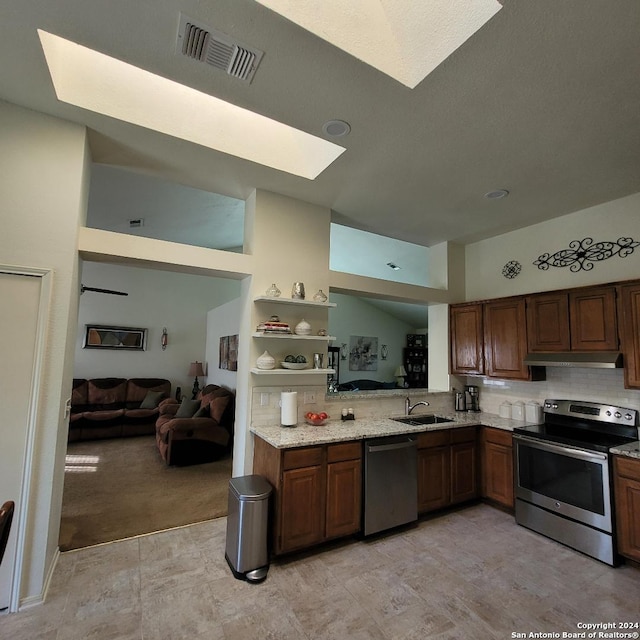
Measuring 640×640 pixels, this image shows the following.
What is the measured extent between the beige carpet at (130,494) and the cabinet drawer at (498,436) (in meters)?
2.65

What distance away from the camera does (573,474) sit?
2781mm

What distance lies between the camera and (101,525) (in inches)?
118

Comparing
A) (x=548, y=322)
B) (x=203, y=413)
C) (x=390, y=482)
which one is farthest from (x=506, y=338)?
(x=203, y=413)

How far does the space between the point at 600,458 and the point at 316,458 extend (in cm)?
210

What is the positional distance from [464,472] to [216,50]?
377 centimetres

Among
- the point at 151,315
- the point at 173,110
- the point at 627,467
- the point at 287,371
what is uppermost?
the point at 173,110

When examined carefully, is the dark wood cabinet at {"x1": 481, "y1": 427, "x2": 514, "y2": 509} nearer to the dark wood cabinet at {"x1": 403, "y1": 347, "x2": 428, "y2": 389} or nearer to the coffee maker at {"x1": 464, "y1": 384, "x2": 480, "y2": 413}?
the coffee maker at {"x1": 464, "y1": 384, "x2": 480, "y2": 413}

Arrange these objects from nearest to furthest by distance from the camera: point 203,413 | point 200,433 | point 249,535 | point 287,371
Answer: point 249,535 → point 287,371 → point 200,433 → point 203,413

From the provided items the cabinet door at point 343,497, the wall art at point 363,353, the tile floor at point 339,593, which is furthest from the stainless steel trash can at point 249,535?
the wall art at point 363,353

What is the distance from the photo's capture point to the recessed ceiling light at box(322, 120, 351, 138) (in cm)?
224

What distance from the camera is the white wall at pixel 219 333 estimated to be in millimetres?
6207

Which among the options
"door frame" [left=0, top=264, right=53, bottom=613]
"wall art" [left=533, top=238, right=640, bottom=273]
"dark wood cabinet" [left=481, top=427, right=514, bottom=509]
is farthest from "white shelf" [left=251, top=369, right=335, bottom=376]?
"wall art" [left=533, top=238, right=640, bottom=273]

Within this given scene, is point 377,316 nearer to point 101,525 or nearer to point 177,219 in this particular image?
point 177,219

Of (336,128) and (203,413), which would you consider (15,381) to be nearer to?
(336,128)
